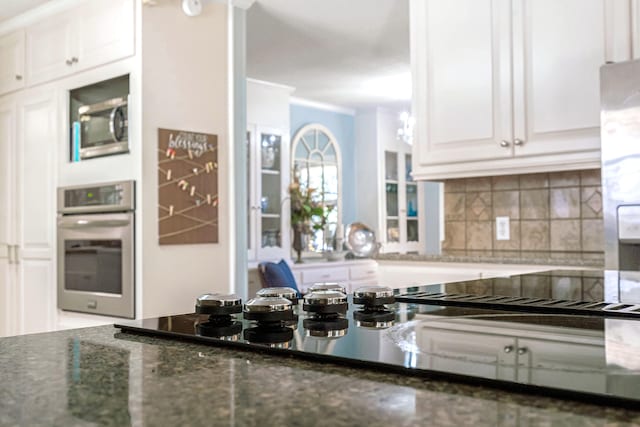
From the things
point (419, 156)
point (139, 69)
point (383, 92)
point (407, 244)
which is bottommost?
point (407, 244)

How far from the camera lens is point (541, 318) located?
754 mm

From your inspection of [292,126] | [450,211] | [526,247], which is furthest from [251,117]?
[526,247]

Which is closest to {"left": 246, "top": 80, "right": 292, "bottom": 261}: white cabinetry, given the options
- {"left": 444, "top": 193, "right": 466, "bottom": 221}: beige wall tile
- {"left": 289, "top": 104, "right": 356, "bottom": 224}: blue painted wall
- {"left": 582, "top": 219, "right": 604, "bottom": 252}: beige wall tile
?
{"left": 289, "top": 104, "right": 356, "bottom": 224}: blue painted wall

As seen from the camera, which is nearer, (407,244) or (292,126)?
(292,126)

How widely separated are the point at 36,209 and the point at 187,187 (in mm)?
1227

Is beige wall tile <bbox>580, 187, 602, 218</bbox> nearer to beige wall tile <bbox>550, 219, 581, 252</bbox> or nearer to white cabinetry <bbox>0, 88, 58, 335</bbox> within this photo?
beige wall tile <bbox>550, 219, 581, 252</bbox>

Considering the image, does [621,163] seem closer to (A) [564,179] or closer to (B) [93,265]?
(A) [564,179]

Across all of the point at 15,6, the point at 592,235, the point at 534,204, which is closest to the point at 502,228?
the point at 534,204

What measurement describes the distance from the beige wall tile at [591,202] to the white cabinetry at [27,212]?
2.98m

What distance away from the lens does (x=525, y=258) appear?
8.77 ft

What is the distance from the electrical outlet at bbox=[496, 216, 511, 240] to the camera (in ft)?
10.3

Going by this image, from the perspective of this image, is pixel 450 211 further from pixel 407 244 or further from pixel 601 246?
pixel 407 244

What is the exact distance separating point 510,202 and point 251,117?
2.97 meters

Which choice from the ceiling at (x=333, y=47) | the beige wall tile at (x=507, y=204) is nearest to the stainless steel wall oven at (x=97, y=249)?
the ceiling at (x=333, y=47)
